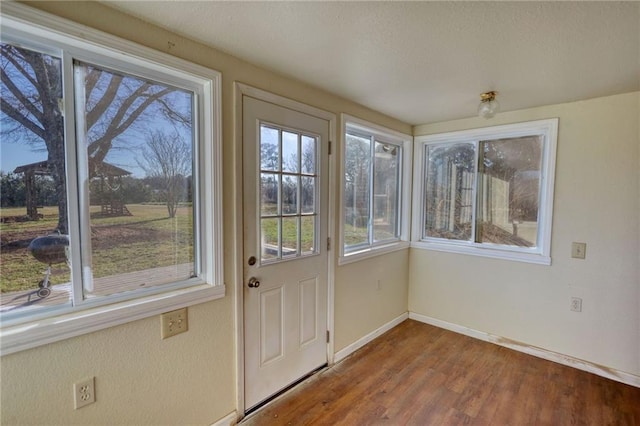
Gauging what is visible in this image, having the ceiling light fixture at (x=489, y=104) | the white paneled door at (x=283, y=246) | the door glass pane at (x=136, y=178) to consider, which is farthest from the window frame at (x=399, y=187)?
the door glass pane at (x=136, y=178)

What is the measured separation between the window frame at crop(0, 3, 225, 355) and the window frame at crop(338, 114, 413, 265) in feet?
3.62

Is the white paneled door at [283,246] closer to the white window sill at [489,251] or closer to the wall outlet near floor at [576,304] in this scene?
the white window sill at [489,251]

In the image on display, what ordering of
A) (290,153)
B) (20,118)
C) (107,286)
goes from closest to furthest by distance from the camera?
(20,118), (107,286), (290,153)

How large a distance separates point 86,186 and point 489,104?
2.49 metres

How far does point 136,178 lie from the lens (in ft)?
4.73

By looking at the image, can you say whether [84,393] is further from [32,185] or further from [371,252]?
[371,252]

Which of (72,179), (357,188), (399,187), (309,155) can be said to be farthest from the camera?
(399,187)

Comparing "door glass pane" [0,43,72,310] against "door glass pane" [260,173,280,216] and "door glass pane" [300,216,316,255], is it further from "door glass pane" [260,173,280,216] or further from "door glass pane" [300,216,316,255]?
"door glass pane" [300,216,316,255]

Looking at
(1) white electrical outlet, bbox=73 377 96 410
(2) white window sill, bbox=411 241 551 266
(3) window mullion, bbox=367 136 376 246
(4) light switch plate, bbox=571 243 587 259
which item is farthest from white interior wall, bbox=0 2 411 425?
(4) light switch plate, bbox=571 243 587 259

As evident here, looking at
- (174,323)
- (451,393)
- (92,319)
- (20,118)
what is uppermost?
(20,118)

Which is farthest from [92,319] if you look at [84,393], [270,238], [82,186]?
[270,238]

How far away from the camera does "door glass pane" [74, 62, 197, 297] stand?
132 cm

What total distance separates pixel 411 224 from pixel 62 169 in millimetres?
3040

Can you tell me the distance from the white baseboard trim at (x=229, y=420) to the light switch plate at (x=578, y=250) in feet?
9.26
